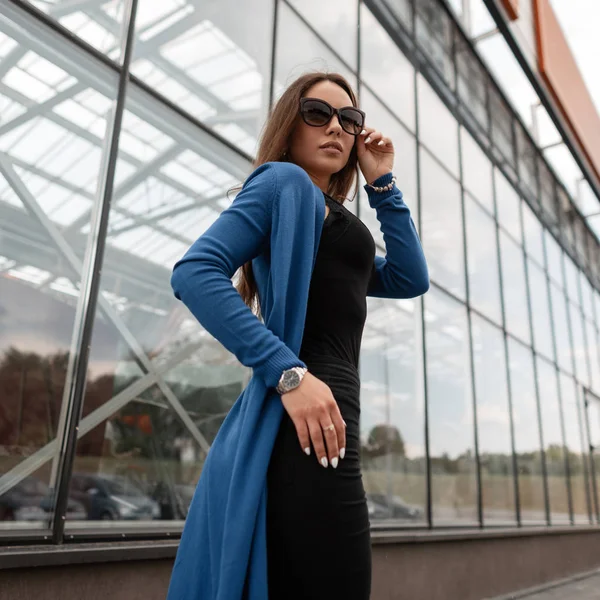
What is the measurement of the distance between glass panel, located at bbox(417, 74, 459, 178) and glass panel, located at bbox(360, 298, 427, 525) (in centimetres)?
238

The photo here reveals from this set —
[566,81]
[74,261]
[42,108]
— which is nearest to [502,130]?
[566,81]

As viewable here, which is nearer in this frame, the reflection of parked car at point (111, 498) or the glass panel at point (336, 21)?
the reflection of parked car at point (111, 498)

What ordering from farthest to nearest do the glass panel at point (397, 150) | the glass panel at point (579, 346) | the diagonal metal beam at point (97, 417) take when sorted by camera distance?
the glass panel at point (579, 346)
the glass panel at point (397, 150)
the diagonal metal beam at point (97, 417)

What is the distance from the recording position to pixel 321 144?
4.14 feet

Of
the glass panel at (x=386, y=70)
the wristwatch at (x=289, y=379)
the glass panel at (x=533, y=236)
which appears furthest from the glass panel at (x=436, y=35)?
the wristwatch at (x=289, y=379)

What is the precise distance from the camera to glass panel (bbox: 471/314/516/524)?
23.0ft

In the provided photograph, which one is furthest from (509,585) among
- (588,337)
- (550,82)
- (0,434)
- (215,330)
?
(588,337)

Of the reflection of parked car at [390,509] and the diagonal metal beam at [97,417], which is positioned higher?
the diagonal metal beam at [97,417]

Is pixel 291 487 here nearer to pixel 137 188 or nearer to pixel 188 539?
pixel 188 539

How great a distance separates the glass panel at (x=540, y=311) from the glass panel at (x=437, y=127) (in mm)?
3197

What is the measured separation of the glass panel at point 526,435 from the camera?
26.6 feet

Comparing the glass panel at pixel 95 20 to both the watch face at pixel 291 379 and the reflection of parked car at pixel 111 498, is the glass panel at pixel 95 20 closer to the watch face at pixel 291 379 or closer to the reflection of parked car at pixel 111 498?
the reflection of parked car at pixel 111 498

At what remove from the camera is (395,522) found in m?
5.29

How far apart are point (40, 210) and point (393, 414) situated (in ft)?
12.3
